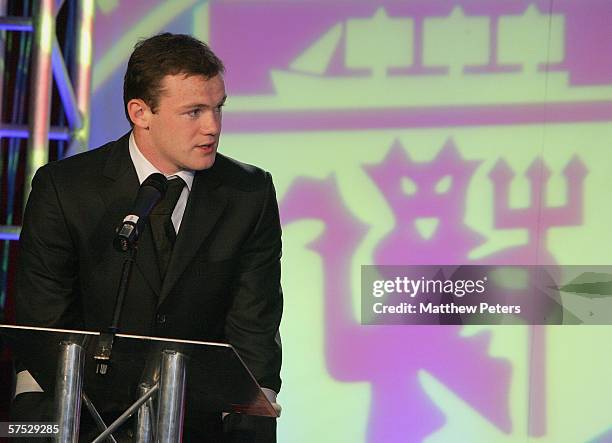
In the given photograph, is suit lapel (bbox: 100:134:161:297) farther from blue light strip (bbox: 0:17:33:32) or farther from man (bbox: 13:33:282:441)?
blue light strip (bbox: 0:17:33:32)

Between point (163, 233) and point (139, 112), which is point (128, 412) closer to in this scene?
point (163, 233)

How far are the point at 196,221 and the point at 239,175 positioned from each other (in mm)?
251

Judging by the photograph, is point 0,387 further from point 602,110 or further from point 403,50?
point 602,110

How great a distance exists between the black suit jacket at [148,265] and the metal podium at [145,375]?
21.4 inches

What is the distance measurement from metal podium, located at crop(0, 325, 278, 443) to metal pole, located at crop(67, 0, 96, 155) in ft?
7.19

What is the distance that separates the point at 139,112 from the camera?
284cm

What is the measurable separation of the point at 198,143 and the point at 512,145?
2101 millimetres

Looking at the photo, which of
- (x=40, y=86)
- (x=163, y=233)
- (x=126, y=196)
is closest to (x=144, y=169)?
(x=126, y=196)

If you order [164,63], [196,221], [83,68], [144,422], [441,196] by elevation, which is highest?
[83,68]

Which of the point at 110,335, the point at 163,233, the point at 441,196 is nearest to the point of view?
the point at 110,335

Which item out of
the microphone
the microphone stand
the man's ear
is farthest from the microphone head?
the man's ear

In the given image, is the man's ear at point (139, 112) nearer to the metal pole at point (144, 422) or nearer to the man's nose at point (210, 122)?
the man's nose at point (210, 122)

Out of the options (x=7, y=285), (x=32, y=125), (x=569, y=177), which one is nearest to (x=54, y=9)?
(x=32, y=125)

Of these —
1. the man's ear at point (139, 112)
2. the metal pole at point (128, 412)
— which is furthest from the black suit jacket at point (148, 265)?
the metal pole at point (128, 412)
